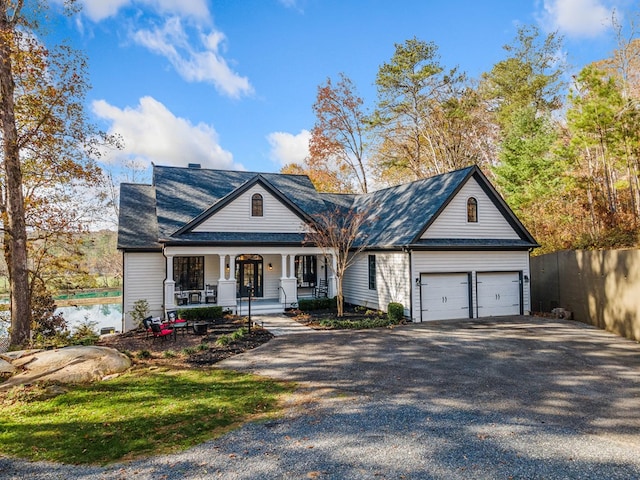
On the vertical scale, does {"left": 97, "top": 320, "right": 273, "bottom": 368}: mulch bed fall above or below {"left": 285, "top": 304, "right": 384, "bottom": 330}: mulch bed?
→ below

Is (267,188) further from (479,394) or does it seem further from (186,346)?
(479,394)

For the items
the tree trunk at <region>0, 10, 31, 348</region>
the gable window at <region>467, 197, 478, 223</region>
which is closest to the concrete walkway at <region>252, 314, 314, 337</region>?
the tree trunk at <region>0, 10, 31, 348</region>

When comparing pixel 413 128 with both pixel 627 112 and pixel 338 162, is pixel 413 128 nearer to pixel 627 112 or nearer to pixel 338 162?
pixel 338 162

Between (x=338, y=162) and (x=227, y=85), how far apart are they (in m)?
15.8

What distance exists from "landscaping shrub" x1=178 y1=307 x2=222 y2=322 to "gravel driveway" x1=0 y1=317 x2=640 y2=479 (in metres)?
5.80

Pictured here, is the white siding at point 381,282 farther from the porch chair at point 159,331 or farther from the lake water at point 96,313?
the lake water at point 96,313

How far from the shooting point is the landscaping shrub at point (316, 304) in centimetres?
1816

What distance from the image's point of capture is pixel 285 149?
44719mm

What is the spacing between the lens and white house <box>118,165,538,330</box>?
16516mm

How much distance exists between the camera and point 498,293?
57.0ft

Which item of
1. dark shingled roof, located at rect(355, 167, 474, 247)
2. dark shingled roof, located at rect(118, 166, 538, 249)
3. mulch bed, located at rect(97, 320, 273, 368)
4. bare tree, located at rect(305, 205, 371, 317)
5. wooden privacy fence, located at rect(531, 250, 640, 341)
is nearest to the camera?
mulch bed, located at rect(97, 320, 273, 368)

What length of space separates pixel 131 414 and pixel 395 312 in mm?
10692

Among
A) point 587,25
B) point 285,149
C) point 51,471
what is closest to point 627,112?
point 587,25

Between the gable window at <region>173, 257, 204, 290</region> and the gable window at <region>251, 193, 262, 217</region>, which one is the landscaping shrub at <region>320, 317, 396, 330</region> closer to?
the gable window at <region>251, 193, 262, 217</region>
